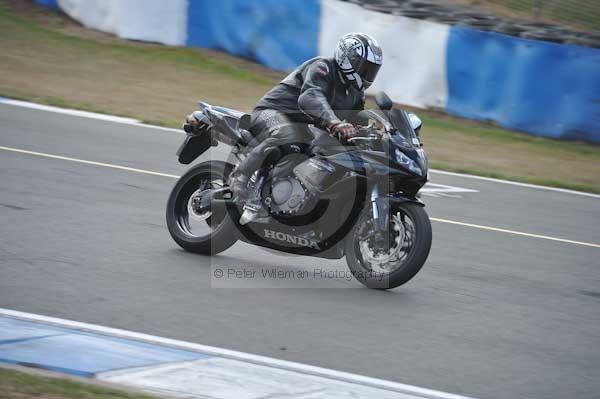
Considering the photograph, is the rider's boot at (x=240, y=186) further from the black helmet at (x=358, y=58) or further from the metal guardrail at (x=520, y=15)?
the metal guardrail at (x=520, y=15)

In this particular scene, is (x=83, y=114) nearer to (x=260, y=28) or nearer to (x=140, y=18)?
(x=260, y=28)

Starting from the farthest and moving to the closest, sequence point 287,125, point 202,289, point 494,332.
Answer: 1. point 287,125
2. point 202,289
3. point 494,332

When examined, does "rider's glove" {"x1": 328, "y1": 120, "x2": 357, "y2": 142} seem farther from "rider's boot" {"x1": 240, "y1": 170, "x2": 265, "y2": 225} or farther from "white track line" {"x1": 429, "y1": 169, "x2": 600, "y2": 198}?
"white track line" {"x1": 429, "y1": 169, "x2": 600, "y2": 198}

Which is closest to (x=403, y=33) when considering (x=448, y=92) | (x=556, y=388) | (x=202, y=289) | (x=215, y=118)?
(x=448, y=92)

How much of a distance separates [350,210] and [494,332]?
1.41m

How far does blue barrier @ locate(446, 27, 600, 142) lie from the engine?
1014cm

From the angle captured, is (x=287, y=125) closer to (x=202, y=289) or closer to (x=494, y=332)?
(x=202, y=289)

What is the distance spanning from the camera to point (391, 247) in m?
7.01

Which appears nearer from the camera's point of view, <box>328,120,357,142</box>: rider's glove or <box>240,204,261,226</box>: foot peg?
<box>328,120,357,142</box>: rider's glove

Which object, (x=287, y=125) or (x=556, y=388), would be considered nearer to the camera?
(x=556, y=388)

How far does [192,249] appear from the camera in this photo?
797 centimetres

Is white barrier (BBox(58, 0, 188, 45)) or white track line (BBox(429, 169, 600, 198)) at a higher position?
white barrier (BBox(58, 0, 188, 45))

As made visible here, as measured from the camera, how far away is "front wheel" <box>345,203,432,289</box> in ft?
22.3

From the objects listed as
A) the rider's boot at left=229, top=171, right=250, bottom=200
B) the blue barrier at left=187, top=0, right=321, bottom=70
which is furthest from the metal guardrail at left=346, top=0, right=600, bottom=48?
the rider's boot at left=229, top=171, right=250, bottom=200
